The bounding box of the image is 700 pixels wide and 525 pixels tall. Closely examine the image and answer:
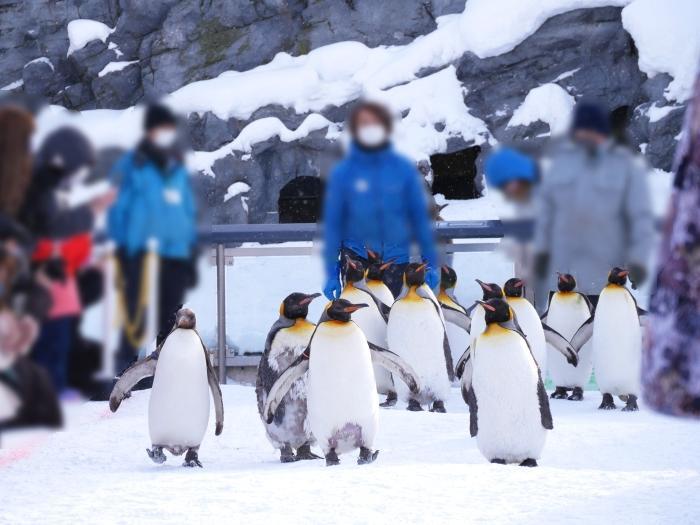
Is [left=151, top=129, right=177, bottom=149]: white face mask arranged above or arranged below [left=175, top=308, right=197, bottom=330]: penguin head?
above

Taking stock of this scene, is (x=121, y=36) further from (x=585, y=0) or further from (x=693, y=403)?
(x=693, y=403)

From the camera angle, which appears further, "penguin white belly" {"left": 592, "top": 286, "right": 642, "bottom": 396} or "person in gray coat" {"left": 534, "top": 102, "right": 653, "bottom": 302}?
"penguin white belly" {"left": 592, "top": 286, "right": 642, "bottom": 396}

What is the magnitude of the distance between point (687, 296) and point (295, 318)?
5406 millimetres

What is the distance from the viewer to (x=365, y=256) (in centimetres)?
84

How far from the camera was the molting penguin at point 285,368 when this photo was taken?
239 inches

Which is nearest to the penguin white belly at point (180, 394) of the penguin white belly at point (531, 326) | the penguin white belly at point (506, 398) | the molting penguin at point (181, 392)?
the molting penguin at point (181, 392)

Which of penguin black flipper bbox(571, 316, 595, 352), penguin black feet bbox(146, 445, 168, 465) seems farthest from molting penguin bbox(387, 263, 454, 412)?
penguin black feet bbox(146, 445, 168, 465)

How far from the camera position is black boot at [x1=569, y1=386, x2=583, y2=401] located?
908cm

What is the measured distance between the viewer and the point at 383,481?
5484 millimetres

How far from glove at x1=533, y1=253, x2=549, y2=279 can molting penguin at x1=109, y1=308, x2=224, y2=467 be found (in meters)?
5.52

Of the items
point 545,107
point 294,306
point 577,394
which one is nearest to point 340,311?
point 294,306

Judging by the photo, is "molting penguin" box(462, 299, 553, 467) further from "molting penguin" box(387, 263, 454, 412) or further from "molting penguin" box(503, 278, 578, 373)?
"molting penguin" box(387, 263, 454, 412)

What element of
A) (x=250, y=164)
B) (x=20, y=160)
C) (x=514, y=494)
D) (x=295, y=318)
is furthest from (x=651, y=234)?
(x=295, y=318)

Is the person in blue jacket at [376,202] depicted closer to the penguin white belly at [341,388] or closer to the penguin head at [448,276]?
the penguin head at [448,276]
